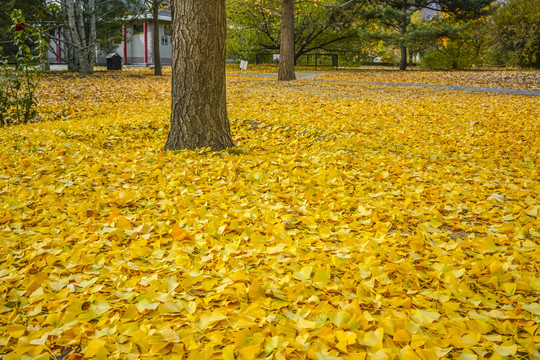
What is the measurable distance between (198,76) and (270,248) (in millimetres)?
3025

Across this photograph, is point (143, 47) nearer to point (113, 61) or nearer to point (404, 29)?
point (113, 61)

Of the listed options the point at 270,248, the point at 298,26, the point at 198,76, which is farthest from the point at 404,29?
the point at 270,248

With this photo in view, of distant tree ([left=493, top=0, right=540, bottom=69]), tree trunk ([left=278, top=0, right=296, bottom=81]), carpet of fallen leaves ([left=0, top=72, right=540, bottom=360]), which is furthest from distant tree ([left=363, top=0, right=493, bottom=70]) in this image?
carpet of fallen leaves ([left=0, top=72, right=540, bottom=360])

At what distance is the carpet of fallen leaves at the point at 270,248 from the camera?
1.83 metres

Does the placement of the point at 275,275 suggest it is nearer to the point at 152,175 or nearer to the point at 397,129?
the point at 152,175

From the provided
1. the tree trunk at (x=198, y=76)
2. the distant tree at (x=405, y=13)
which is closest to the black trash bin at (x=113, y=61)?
the distant tree at (x=405, y=13)

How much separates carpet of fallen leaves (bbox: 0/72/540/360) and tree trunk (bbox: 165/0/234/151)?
344mm

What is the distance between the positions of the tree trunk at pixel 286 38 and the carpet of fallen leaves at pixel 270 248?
815 centimetres

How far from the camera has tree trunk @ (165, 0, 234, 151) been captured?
4.88m

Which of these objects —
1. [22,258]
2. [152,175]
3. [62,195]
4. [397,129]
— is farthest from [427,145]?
[22,258]

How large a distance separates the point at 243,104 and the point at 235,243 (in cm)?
662

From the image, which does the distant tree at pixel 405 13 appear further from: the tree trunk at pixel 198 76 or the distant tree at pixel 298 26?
the tree trunk at pixel 198 76

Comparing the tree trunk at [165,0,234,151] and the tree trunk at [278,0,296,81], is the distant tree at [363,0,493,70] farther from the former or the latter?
the tree trunk at [165,0,234,151]

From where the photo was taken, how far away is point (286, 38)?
13008 millimetres
